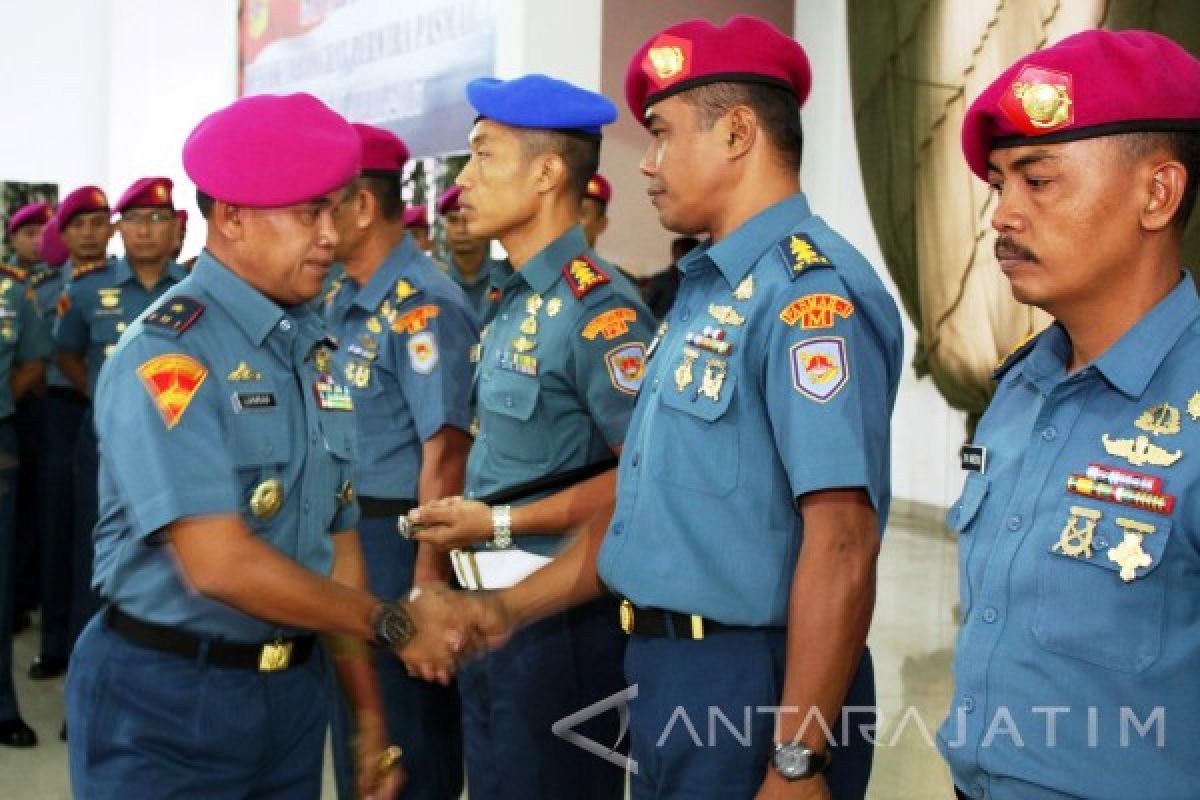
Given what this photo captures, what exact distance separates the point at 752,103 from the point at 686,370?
393 millimetres

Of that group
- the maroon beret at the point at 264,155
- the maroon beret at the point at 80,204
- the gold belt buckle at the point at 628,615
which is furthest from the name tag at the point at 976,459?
the maroon beret at the point at 80,204

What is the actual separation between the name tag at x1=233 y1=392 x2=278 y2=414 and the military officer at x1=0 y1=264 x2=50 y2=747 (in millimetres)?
2384

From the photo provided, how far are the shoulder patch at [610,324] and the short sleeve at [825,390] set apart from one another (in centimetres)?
64

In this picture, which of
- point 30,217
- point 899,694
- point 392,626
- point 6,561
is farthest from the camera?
point 30,217

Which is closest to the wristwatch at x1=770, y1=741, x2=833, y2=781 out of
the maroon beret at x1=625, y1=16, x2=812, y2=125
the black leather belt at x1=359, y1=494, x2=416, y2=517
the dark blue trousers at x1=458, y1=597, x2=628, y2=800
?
the dark blue trousers at x1=458, y1=597, x2=628, y2=800

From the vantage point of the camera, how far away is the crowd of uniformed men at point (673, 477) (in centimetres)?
127

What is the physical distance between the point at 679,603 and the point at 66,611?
11.7 feet

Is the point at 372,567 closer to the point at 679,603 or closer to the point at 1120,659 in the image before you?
the point at 679,603

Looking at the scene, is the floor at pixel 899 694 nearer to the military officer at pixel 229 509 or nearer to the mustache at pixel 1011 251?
the military officer at pixel 229 509

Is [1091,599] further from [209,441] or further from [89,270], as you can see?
[89,270]

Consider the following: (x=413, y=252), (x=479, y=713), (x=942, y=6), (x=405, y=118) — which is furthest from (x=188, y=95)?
(x=479, y=713)

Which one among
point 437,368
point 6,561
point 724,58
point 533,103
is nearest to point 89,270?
point 6,561

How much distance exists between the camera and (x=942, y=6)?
6.93 metres

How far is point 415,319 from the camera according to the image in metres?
2.77
